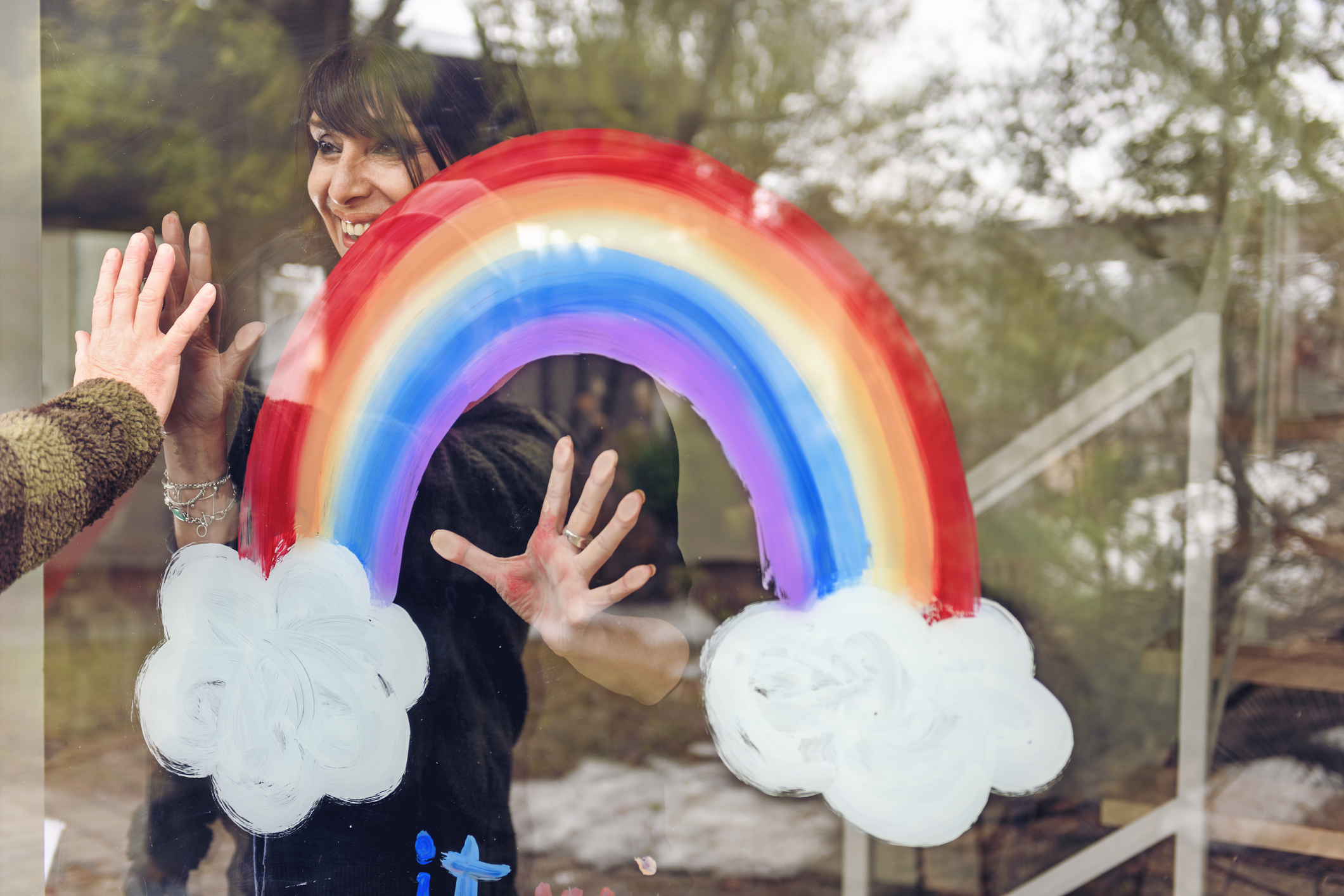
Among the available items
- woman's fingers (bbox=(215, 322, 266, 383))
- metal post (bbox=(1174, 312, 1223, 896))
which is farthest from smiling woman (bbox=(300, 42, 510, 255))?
metal post (bbox=(1174, 312, 1223, 896))

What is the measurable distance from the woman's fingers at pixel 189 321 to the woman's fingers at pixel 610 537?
0.68 metres

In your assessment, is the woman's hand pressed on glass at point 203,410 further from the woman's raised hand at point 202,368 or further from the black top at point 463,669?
the black top at point 463,669

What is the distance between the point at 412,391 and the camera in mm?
1198

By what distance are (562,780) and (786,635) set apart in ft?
1.34

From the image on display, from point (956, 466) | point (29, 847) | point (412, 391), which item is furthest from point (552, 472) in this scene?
point (29, 847)

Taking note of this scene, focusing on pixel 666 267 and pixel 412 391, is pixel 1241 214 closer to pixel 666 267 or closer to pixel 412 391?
pixel 666 267

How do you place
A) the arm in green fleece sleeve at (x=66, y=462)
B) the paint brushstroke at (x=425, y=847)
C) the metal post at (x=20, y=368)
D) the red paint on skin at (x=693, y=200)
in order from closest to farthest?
the arm in green fleece sleeve at (x=66, y=462), the red paint on skin at (x=693, y=200), the paint brushstroke at (x=425, y=847), the metal post at (x=20, y=368)

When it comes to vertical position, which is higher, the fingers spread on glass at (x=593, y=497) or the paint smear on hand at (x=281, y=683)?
the fingers spread on glass at (x=593, y=497)

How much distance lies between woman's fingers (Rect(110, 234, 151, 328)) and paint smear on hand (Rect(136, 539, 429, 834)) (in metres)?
0.36

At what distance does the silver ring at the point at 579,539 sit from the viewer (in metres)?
1.17

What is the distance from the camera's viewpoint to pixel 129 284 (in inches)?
49.5

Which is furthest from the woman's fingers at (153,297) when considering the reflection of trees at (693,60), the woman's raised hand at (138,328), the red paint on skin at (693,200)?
the reflection of trees at (693,60)

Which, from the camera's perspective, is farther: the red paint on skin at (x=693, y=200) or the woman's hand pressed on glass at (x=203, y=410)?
the woman's hand pressed on glass at (x=203, y=410)

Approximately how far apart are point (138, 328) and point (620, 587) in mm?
820
